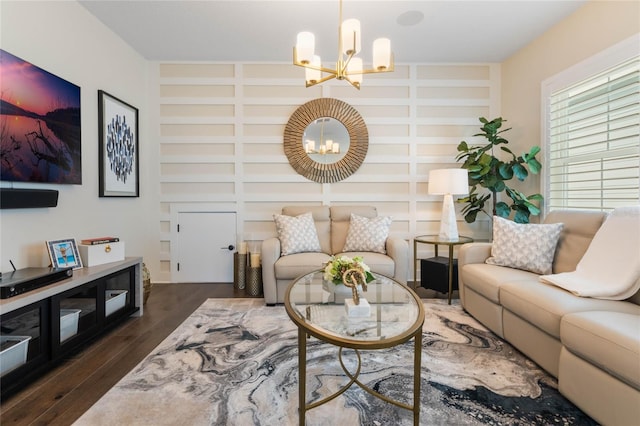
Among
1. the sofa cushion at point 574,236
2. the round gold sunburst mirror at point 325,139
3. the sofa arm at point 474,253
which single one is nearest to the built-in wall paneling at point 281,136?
the round gold sunburst mirror at point 325,139

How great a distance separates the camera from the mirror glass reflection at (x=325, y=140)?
11.7 ft

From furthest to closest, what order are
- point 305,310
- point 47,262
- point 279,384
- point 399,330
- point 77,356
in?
Result: point 47,262
point 77,356
point 279,384
point 305,310
point 399,330

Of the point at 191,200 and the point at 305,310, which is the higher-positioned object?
the point at 191,200

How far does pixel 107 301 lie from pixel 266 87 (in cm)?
283

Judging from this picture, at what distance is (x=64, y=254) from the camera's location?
2.13 m

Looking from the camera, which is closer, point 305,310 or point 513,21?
point 305,310

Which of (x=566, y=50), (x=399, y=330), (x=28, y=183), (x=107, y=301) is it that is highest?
(x=566, y=50)

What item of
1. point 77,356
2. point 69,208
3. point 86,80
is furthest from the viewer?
point 86,80

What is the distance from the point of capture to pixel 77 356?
1.91m

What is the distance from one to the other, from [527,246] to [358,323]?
1740 mm

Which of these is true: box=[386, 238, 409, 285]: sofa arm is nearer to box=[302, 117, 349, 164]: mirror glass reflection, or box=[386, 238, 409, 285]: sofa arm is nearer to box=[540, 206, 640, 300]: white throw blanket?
box=[540, 206, 640, 300]: white throw blanket

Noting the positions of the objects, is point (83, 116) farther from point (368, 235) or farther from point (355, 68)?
point (368, 235)

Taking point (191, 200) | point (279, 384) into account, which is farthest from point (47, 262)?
point (279, 384)

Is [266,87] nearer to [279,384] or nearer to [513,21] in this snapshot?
[513,21]
